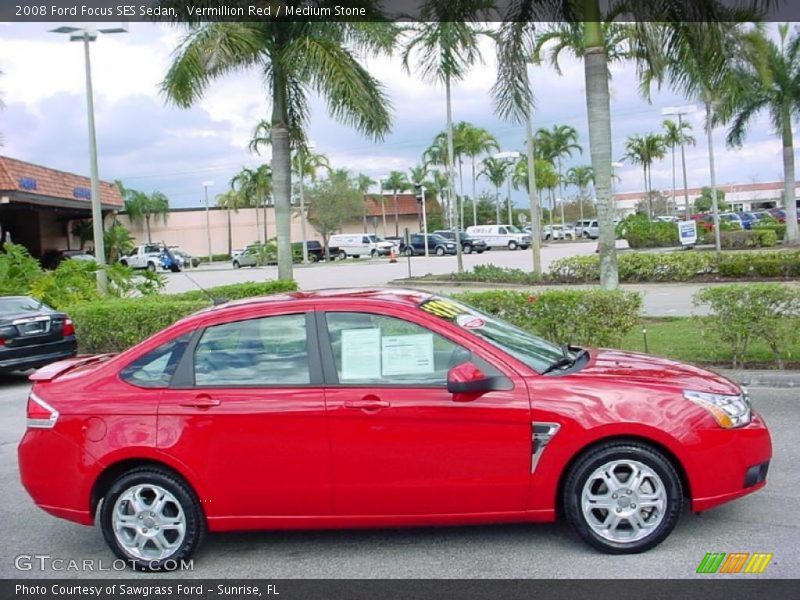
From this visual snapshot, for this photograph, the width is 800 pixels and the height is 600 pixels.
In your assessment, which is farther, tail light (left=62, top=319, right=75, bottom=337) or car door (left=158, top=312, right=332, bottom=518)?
tail light (left=62, top=319, right=75, bottom=337)

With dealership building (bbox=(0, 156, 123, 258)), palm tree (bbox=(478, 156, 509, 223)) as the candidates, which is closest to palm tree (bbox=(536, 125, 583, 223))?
palm tree (bbox=(478, 156, 509, 223))

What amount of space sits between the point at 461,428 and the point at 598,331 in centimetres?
630

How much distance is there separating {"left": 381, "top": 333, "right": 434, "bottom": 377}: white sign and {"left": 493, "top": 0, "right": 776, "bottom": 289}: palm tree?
8.84 m

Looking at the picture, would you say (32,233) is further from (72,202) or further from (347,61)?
(347,61)

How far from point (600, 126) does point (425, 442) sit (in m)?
9.59

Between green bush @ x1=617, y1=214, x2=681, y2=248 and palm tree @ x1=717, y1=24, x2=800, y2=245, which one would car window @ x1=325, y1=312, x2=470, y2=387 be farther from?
green bush @ x1=617, y1=214, x2=681, y2=248

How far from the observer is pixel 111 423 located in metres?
4.83

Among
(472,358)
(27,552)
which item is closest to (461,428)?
(472,358)

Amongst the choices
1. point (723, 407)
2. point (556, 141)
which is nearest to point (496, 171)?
point (556, 141)

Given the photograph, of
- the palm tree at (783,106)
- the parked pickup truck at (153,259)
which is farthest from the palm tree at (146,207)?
the palm tree at (783,106)

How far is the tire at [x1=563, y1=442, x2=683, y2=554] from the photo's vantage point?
15.0ft

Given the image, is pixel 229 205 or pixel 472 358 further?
pixel 229 205

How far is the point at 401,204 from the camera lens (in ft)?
275

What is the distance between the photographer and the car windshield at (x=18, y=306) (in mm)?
12362
